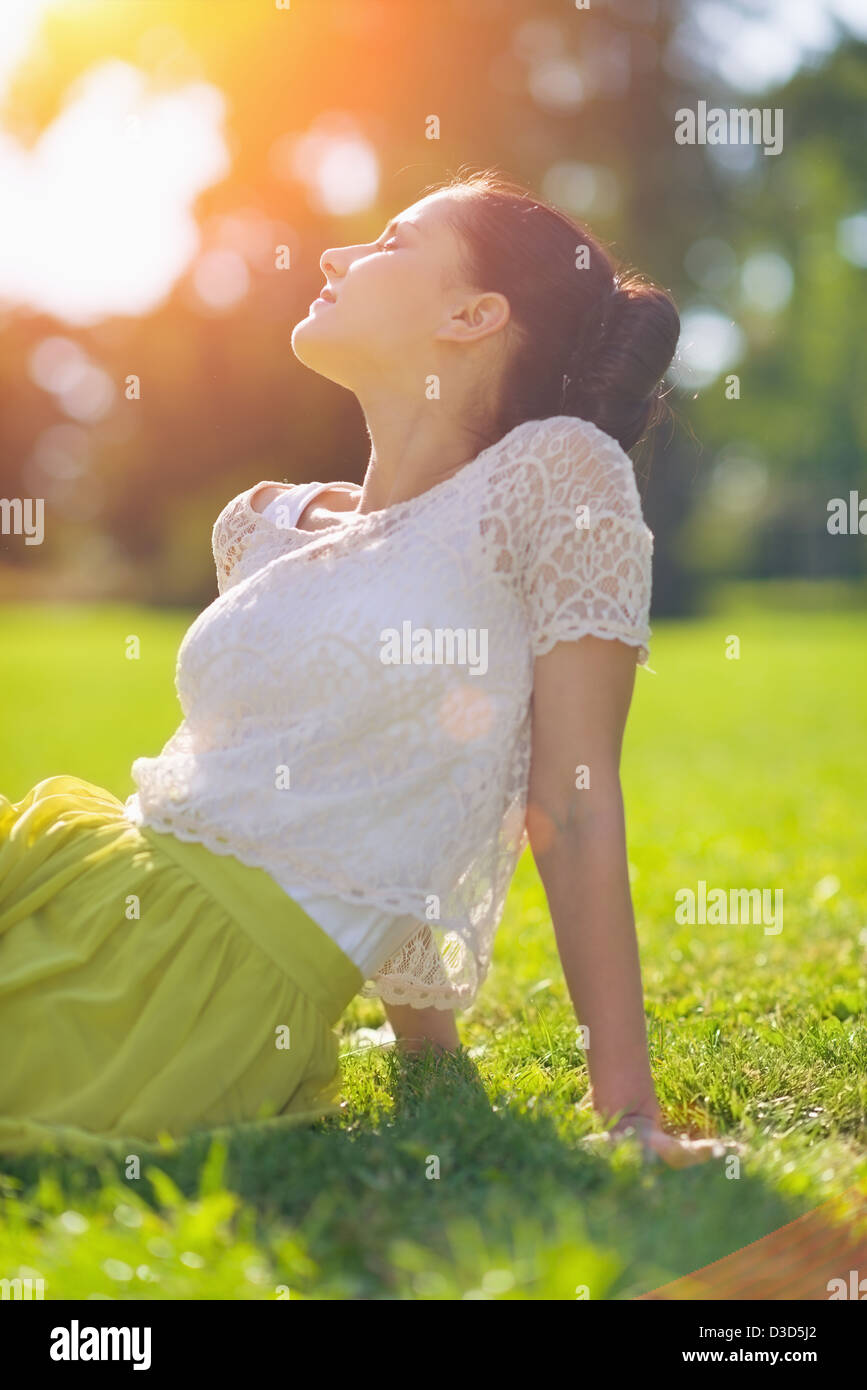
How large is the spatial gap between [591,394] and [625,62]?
2230cm

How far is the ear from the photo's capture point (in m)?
2.37

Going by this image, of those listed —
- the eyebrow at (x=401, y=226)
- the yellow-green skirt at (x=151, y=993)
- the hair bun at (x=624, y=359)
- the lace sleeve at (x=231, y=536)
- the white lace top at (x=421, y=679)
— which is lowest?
the yellow-green skirt at (x=151, y=993)

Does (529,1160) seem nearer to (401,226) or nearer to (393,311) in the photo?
(393,311)

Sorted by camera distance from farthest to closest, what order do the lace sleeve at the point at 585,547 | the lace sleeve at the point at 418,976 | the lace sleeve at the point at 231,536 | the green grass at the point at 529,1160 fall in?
the lace sleeve at the point at 231,536, the lace sleeve at the point at 418,976, the lace sleeve at the point at 585,547, the green grass at the point at 529,1160

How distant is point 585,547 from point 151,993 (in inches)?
38.5

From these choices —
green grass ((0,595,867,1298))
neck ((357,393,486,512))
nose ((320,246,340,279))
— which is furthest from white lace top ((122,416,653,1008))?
nose ((320,246,340,279))

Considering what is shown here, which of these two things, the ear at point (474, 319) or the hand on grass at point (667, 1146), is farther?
the ear at point (474, 319)

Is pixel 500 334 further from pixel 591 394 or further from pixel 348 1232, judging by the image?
pixel 348 1232

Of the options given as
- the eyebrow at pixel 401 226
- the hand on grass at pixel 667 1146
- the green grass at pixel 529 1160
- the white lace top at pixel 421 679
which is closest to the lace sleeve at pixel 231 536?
the white lace top at pixel 421 679

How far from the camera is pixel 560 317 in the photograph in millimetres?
2432

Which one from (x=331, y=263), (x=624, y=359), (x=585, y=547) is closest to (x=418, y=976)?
(x=585, y=547)

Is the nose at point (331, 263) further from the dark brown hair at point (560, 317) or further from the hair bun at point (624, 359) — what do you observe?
the hair bun at point (624, 359)

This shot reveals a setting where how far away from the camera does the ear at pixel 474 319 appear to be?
2.37m
